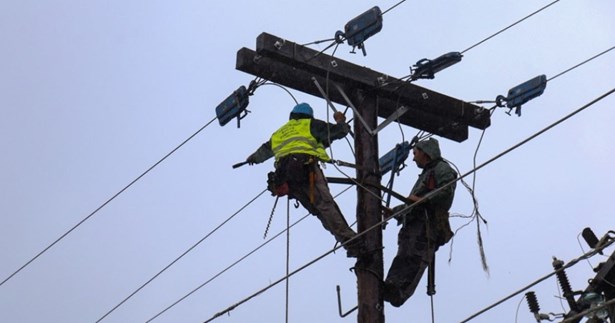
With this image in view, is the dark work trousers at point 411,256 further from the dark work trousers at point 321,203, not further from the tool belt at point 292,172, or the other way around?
the tool belt at point 292,172

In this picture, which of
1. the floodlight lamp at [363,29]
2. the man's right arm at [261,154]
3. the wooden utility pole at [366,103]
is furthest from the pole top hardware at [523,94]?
the man's right arm at [261,154]

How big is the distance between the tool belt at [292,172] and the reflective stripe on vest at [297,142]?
6cm

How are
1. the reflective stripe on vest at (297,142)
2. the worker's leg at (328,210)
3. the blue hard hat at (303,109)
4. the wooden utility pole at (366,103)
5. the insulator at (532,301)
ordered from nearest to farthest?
the wooden utility pole at (366,103) < the worker's leg at (328,210) < the reflective stripe on vest at (297,142) < the blue hard hat at (303,109) < the insulator at (532,301)

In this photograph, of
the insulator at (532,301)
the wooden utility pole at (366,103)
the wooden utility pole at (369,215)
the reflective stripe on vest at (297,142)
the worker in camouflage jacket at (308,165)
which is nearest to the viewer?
the wooden utility pole at (369,215)

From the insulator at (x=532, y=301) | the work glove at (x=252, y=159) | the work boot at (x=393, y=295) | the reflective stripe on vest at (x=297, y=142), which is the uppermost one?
the work glove at (x=252, y=159)

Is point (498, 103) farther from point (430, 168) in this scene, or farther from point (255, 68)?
point (255, 68)

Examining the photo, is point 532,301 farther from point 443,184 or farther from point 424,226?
point 443,184

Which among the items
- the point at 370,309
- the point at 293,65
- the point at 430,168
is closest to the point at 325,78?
the point at 293,65

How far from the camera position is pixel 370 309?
40.1 ft

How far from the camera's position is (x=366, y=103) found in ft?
44.0

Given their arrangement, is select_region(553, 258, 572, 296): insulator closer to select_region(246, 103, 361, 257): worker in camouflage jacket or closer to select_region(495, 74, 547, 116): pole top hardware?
select_region(495, 74, 547, 116): pole top hardware

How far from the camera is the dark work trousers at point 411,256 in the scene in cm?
1305

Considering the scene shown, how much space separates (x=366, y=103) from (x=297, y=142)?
28.9 inches

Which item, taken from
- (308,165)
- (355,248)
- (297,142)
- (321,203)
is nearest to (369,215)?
(355,248)
